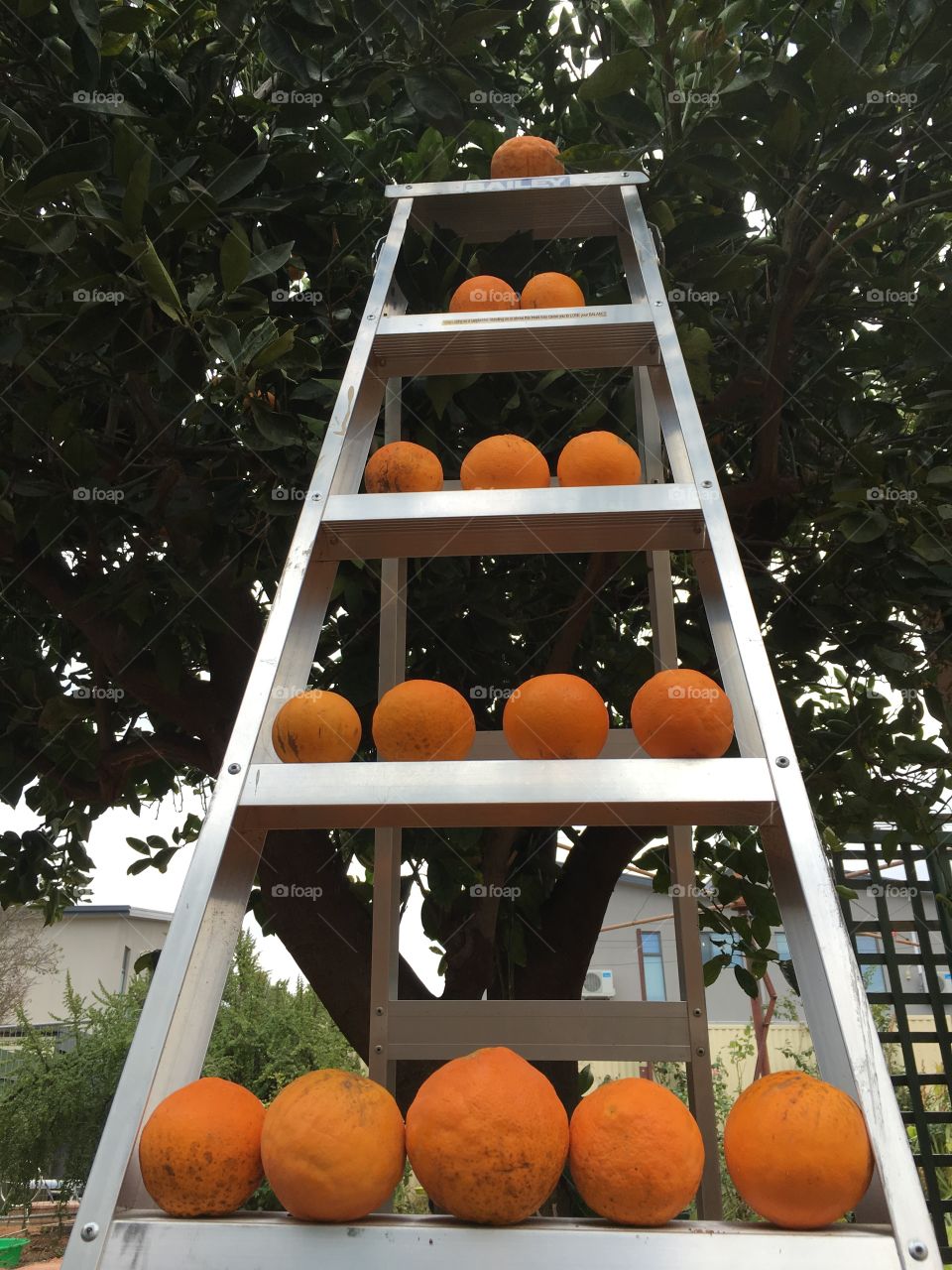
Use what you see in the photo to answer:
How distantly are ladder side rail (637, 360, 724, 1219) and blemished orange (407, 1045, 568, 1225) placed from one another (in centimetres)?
91

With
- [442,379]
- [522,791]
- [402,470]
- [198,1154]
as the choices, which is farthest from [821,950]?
[442,379]

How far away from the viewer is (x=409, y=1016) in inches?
73.7

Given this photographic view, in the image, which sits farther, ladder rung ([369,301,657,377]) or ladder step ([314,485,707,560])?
ladder rung ([369,301,657,377])

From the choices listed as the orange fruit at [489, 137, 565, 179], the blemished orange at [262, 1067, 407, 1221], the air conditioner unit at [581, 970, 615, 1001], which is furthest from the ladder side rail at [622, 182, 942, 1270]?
the air conditioner unit at [581, 970, 615, 1001]

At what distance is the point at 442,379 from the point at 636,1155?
62.2 inches

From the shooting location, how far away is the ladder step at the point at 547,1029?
1805mm

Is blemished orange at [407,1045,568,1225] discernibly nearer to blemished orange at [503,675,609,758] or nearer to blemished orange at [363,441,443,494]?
blemished orange at [503,675,609,758]

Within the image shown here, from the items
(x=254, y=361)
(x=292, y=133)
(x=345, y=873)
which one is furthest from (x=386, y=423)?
(x=345, y=873)

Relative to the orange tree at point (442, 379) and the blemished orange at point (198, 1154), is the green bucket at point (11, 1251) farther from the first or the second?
the blemished orange at point (198, 1154)

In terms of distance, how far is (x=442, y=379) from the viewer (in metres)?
2.01

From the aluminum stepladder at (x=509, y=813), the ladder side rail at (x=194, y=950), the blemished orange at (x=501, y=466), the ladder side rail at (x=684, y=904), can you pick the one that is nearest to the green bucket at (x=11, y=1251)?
the aluminum stepladder at (x=509, y=813)

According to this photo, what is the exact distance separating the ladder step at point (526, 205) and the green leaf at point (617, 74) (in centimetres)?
19

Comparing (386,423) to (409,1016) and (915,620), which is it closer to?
(409,1016)

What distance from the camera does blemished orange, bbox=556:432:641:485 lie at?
1391mm
